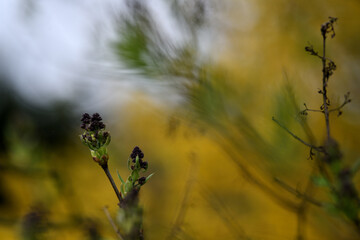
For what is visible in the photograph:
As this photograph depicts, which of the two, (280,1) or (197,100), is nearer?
(197,100)

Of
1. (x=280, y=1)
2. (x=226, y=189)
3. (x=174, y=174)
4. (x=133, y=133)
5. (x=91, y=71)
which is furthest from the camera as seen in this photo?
(x=133, y=133)

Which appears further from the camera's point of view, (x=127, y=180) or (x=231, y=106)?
(x=231, y=106)

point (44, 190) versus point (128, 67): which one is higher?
point (44, 190)

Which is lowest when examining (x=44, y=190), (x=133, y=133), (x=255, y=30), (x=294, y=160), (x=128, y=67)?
(x=294, y=160)

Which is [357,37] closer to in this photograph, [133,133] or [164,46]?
[164,46]

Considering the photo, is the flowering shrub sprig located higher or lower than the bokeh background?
lower

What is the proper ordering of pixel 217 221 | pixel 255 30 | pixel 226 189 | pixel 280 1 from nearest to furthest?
pixel 280 1 → pixel 255 30 → pixel 226 189 → pixel 217 221

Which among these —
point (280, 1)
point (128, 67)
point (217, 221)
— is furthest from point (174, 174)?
point (128, 67)

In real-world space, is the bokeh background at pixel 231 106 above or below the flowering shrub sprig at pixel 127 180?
above

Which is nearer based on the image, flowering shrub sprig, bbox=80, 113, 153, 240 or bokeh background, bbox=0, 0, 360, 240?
flowering shrub sprig, bbox=80, 113, 153, 240

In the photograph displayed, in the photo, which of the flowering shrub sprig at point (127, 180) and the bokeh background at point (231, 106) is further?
the bokeh background at point (231, 106)

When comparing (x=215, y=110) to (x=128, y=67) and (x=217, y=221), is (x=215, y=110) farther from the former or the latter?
(x=217, y=221)
